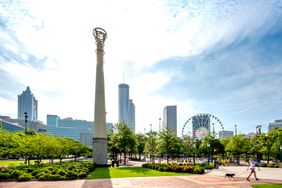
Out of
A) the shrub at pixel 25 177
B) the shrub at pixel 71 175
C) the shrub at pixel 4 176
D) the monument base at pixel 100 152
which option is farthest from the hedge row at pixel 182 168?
the shrub at pixel 4 176

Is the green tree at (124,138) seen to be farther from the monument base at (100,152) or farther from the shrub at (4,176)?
the shrub at (4,176)

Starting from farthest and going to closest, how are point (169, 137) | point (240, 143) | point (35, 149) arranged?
1. point (240, 143)
2. point (169, 137)
3. point (35, 149)

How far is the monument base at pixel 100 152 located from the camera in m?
46.8

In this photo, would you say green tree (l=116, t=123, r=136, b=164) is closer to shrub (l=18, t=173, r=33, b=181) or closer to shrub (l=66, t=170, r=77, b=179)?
shrub (l=66, t=170, r=77, b=179)

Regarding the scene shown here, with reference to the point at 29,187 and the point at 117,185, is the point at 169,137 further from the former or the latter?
the point at 29,187

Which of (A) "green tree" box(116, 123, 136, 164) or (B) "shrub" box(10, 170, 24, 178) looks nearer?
(B) "shrub" box(10, 170, 24, 178)

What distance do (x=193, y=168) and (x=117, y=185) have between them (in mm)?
13784

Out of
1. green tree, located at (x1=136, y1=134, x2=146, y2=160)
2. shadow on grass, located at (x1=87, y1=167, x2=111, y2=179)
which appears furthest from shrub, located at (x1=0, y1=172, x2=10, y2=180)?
green tree, located at (x1=136, y1=134, x2=146, y2=160)

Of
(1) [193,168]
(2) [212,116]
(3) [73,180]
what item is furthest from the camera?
(2) [212,116]

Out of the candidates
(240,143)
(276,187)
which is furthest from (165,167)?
(240,143)

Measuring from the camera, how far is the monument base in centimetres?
4684

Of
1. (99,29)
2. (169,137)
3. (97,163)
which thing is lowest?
(97,163)

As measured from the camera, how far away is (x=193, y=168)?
112ft

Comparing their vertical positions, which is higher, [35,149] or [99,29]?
[99,29]
